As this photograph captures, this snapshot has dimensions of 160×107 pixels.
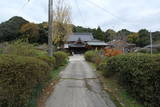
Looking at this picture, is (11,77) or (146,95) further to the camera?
(146,95)

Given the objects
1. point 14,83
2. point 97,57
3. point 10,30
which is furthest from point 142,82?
point 10,30

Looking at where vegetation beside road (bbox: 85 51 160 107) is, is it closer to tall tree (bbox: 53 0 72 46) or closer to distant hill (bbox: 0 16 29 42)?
tall tree (bbox: 53 0 72 46)

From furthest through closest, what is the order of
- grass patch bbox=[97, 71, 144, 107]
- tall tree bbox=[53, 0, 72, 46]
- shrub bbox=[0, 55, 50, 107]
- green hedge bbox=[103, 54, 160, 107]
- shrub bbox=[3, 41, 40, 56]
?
1. tall tree bbox=[53, 0, 72, 46]
2. shrub bbox=[3, 41, 40, 56]
3. grass patch bbox=[97, 71, 144, 107]
4. green hedge bbox=[103, 54, 160, 107]
5. shrub bbox=[0, 55, 50, 107]

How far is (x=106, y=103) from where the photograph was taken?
18.1ft

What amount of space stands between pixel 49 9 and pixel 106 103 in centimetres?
857

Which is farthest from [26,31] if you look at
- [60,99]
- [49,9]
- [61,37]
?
[60,99]

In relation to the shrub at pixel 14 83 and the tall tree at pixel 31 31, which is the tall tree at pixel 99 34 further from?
the shrub at pixel 14 83

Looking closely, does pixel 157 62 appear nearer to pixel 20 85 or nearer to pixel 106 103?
pixel 106 103

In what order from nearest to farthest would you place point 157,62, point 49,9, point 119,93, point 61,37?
point 157,62
point 119,93
point 49,9
point 61,37

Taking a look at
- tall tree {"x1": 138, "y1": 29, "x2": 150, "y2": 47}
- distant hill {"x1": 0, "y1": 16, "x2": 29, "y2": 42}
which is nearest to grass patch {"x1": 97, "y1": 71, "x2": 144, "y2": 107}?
distant hill {"x1": 0, "y1": 16, "x2": 29, "y2": 42}

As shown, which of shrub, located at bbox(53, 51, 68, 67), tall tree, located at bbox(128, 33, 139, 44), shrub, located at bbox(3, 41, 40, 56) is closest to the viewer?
shrub, located at bbox(3, 41, 40, 56)

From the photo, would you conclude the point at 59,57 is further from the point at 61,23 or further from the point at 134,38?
the point at 134,38

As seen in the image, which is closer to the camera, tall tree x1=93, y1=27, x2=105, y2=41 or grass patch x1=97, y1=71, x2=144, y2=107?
grass patch x1=97, y1=71, x2=144, y2=107

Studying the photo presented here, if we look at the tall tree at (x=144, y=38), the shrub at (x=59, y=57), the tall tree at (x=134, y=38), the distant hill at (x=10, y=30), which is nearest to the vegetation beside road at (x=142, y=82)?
the shrub at (x=59, y=57)
